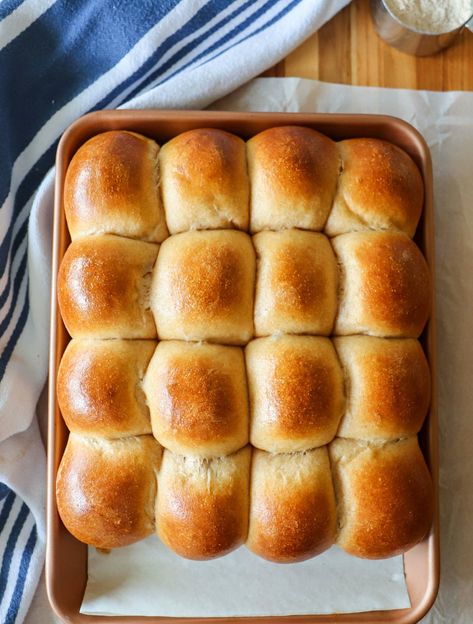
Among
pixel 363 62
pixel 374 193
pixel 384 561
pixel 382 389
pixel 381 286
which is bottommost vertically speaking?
pixel 384 561

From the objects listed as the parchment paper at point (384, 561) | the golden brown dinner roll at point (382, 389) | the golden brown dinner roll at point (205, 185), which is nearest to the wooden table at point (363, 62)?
the parchment paper at point (384, 561)

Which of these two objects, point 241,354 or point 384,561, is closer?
point 241,354

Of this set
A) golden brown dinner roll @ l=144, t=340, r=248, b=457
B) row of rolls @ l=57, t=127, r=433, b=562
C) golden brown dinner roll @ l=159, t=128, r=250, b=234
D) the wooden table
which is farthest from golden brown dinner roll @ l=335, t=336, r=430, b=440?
the wooden table

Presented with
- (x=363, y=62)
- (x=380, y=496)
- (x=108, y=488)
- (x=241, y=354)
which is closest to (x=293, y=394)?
(x=241, y=354)

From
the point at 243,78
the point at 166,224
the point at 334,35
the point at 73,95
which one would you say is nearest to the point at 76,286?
the point at 166,224

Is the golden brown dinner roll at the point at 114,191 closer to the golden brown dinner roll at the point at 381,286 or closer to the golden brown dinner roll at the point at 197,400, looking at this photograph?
the golden brown dinner roll at the point at 197,400

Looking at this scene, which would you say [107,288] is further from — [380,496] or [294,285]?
[380,496]
